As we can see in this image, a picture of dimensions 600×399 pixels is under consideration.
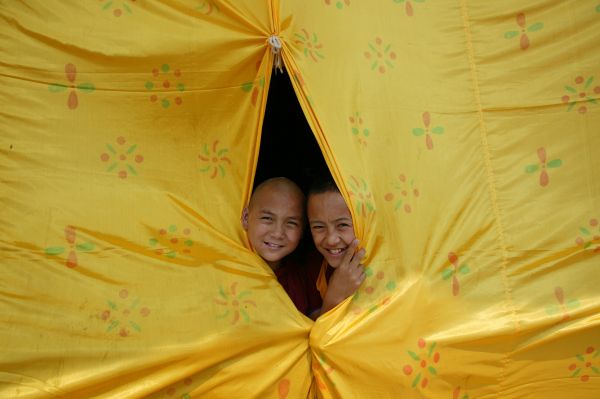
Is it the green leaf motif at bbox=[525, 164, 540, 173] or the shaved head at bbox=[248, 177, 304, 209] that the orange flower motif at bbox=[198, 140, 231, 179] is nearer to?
the shaved head at bbox=[248, 177, 304, 209]

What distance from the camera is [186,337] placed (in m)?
2.04

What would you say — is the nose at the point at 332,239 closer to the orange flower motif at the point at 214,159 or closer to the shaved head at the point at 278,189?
the shaved head at the point at 278,189

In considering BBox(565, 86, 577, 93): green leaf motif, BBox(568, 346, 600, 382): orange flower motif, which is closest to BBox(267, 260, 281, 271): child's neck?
BBox(568, 346, 600, 382): orange flower motif

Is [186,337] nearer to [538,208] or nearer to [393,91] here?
[393,91]

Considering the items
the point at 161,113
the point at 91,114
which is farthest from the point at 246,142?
the point at 91,114

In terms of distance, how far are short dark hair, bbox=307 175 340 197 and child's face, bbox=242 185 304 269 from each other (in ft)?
0.33

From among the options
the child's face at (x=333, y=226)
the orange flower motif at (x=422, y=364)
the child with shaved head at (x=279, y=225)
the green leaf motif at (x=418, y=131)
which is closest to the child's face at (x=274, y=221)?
the child with shaved head at (x=279, y=225)

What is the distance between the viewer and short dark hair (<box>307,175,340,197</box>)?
245 centimetres

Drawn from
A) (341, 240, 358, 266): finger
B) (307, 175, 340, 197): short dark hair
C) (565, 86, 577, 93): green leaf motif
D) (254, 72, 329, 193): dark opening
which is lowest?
(341, 240, 358, 266): finger

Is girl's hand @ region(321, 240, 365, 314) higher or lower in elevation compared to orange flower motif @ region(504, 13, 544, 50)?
lower

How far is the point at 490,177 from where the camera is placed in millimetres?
2365

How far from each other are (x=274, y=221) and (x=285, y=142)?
0.88 m

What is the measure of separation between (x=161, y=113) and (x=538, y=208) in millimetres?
1282

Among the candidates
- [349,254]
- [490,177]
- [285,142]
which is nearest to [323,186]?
[349,254]
